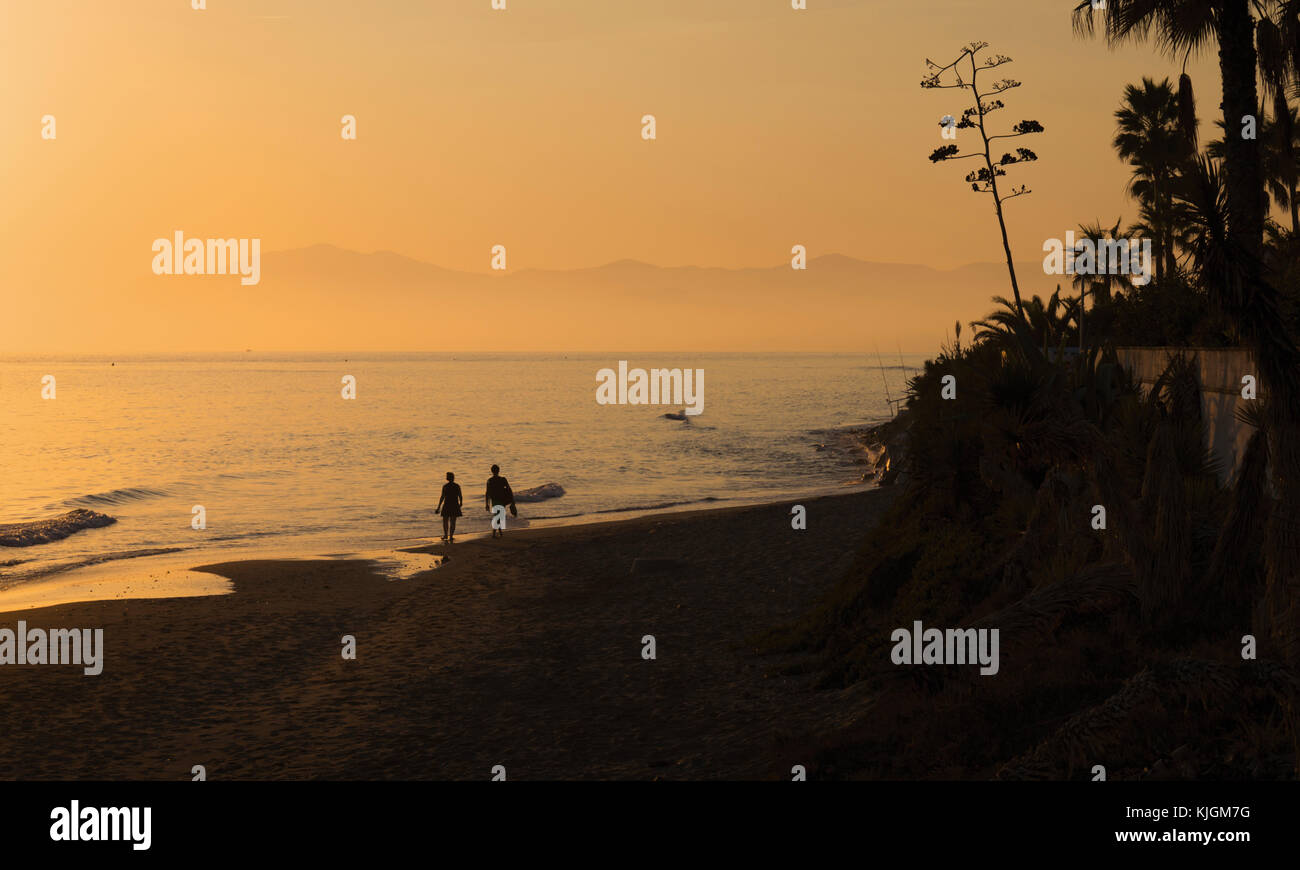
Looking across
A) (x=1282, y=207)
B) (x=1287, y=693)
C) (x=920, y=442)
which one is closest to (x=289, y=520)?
(x=920, y=442)

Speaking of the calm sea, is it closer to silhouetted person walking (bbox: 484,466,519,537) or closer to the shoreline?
the shoreline

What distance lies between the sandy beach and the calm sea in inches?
286

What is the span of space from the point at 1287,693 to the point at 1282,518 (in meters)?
1.21

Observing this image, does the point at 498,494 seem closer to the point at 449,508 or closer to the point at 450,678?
the point at 449,508

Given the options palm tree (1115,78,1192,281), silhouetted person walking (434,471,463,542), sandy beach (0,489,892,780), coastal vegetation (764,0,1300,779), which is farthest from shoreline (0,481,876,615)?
palm tree (1115,78,1192,281)

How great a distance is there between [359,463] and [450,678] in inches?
1828

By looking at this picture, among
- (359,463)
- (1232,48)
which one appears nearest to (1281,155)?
(1232,48)

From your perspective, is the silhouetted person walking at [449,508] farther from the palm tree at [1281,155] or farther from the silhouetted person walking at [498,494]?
the palm tree at [1281,155]

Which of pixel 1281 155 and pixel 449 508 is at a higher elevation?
pixel 1281 155

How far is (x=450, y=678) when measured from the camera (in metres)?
13.7

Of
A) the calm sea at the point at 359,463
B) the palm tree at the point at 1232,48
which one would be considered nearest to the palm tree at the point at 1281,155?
the palm tree at the point at 1232,48

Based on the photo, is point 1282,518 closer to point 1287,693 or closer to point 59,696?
point 1287,693

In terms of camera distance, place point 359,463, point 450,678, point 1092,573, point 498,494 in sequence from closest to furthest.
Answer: point 1092,573, point 450,678, point 498,494, point 359,463

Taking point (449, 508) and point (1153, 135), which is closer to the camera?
point (449, 508)
